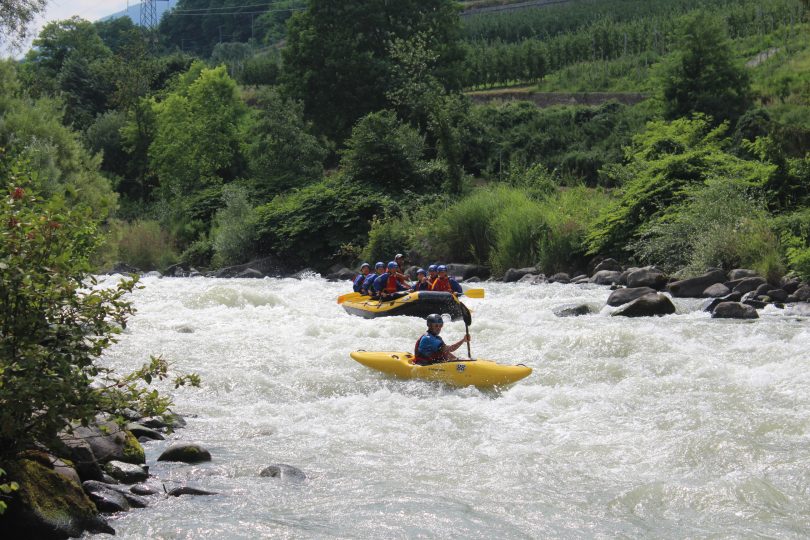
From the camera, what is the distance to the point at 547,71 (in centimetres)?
4994

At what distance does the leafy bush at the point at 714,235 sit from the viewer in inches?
671

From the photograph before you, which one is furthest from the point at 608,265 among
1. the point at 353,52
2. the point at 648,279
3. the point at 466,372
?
the point at 353,52

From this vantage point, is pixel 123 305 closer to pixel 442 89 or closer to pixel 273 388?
pixel 273 388

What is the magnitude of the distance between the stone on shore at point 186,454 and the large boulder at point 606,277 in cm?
1273

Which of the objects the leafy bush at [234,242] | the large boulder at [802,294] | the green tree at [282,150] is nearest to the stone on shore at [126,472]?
the large boulder at [802,294]

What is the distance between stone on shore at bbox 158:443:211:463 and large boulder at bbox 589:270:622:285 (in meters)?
12.7

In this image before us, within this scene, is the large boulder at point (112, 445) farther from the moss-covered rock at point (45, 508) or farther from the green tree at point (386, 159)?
the green tree at point (386, 159)

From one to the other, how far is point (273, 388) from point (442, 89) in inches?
1019

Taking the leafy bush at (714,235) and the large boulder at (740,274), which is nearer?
the large boulder at (740,274)

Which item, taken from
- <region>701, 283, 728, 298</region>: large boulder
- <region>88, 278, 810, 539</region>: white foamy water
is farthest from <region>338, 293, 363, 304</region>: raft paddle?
<region>701, 283, 728, 298</region>: large boulder

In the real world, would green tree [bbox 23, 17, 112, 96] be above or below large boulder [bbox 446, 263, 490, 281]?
above

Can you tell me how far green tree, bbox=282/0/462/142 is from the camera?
3759 centimetres

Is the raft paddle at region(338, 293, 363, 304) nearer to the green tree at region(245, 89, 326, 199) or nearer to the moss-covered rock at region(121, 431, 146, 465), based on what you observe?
the moss-covered rock at region(121, 431, 146, 465)

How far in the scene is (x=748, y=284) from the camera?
15.9m
